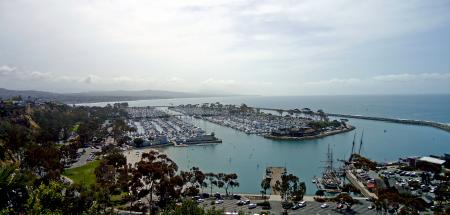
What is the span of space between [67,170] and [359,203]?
18.8m

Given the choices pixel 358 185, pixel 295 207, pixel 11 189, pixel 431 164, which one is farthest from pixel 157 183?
pixel 431 164

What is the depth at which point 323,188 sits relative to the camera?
2138 centimetres

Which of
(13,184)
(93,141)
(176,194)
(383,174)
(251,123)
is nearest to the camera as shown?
(13,184)

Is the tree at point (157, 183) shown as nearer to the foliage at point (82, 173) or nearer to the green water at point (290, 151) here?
the foliage at point (82, 173)

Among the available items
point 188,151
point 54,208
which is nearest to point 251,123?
point 188,151

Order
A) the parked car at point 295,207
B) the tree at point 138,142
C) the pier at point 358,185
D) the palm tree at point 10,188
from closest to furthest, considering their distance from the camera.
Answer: the palm tree at point 10,188 < the parked car at point 295,207 < the pier at point 358,185 < the tree at point 138,142

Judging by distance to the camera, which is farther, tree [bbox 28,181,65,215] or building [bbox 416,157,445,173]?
building [bbox 416,157,445,173]

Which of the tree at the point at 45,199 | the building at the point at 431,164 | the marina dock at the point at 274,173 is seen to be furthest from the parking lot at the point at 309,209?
the building at the point at 431,164

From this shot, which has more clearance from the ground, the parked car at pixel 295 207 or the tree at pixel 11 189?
the tree at pixel 11 189

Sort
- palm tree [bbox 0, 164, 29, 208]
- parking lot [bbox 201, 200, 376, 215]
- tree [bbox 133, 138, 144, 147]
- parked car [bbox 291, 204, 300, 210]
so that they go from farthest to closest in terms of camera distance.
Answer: tree [bbox 133, 138, 144, 147]
parked car [bbox 291, 204, 300, 210]
parking lot [bbox 201, 200, 376, 215]
palm tree [bbox 0, 164, 29, 208]

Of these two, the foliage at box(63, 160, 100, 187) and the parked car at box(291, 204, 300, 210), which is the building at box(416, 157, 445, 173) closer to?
the parked car at box(291, 204, 300, 210)

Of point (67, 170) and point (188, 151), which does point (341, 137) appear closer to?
point (188, 151)

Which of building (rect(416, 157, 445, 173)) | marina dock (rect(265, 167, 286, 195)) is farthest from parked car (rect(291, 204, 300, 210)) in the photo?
building (rect(416, 157, 445, 173))

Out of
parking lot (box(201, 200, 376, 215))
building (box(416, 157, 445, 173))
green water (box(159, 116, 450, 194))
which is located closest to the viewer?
parking lot (box(201, 200, 376, 215))
